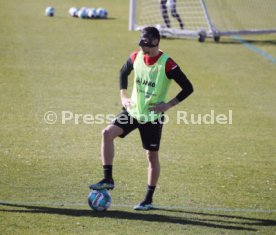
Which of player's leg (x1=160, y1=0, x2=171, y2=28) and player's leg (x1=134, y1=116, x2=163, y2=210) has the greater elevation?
player's leg (x1=134, y1=116, x2=163, y2=210)

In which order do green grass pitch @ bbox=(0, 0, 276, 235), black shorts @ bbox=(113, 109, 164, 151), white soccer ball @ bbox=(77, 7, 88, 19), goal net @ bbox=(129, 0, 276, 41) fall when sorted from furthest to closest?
1. white soccer ball @ bbox=(77, 7, 88, 19)
2. goal net @ bbox=(129, 0, 276, 41)
3. black shorts @ bbox=(113, 109, 164, 151)
4. green grass pitch @ bbox=(0, 0, 276, 235)

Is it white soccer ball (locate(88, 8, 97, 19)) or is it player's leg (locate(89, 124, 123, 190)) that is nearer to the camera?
player's leg (locate(89, 124, 123, 190))

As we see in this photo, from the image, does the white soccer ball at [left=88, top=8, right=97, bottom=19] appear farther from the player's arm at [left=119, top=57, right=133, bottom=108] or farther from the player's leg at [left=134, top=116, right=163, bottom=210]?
the player's leg at [left=134, top=116, right=163, bottom=210]

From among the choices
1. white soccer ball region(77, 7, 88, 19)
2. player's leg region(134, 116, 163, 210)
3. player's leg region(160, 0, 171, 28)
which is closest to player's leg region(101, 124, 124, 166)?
player's leg region(134, 116, 163, 210)

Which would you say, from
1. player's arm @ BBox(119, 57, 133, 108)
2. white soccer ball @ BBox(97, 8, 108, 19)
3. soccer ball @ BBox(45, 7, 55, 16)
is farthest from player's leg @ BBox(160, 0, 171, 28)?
player's arm @ BBox(119, 57, 133, 108)

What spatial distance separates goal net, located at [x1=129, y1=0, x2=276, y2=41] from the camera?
76.7 ft

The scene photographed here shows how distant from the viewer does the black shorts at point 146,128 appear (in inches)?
374

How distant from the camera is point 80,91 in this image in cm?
1650

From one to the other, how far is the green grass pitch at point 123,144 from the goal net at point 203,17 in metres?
0.65

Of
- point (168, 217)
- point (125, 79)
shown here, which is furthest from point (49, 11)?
point (168, 217)

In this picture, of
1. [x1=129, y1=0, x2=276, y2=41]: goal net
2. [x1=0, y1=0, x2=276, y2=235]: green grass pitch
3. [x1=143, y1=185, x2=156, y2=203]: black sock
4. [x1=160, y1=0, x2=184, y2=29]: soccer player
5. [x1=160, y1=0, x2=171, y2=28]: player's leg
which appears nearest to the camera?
[x1=0, y1=0, x2=276, y2=235]: green grass pitch

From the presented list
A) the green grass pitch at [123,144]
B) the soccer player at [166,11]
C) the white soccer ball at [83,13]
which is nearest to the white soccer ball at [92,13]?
the white soccer ball at [83,13]

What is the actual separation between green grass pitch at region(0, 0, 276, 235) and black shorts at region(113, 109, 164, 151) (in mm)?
865

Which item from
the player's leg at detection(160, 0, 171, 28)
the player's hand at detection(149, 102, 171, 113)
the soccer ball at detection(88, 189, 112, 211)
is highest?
the player's hand at detection(149, 102, 171, 113)
